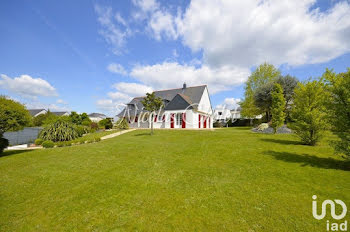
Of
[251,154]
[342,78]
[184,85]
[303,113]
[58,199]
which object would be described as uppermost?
[184,85]

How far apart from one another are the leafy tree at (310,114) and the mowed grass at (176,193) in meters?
2.03

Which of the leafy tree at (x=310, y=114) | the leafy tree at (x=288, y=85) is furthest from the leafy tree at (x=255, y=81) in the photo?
the leafy tree at (x=310, y=114)

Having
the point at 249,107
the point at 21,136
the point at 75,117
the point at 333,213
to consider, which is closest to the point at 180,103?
the point at 249,107

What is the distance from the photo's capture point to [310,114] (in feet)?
31.5

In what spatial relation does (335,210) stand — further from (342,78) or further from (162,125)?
(162,125)

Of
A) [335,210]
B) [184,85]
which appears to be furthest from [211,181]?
[184,85]

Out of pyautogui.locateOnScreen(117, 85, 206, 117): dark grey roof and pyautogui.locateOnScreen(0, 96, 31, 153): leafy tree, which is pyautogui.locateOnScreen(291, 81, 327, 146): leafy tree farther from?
pyautogui.locateOnScreen(0, 96, 31, 153): leafy tree

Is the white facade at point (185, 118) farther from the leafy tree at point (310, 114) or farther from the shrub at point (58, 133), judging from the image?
the leafy tree at point (310, 114)

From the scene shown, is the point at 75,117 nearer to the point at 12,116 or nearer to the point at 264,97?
the point at 12,116

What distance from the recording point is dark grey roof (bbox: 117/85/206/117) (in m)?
25.2

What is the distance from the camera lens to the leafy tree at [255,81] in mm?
30812

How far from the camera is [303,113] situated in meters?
9.96

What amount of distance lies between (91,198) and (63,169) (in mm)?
3963

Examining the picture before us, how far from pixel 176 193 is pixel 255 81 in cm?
3496
